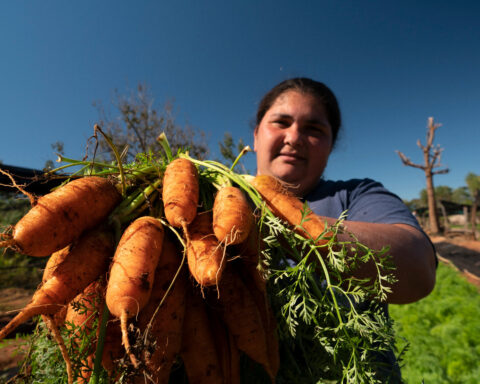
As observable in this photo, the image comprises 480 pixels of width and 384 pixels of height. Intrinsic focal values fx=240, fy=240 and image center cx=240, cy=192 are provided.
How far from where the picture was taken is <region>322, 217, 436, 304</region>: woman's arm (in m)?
1.19

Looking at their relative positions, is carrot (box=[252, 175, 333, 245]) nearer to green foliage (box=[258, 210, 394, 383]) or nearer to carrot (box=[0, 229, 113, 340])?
green foliage (box=[258, 210, 394, 383])

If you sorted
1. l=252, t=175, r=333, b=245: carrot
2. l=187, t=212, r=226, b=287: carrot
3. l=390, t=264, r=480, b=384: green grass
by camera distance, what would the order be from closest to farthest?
l=187, t=212, r=226, b=287: carrot
l=252, t=175, r=333, b=245: carrot
l=390, t=264, r=480, b=384: green grass

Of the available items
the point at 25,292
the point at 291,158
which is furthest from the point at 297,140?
the point at 25,292

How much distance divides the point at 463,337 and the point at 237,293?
5536 mm

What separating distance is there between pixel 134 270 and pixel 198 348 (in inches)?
18.3

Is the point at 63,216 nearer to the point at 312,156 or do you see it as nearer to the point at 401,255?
the point at 401,255

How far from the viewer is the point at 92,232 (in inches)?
46.3

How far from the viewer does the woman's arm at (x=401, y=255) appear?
1.19m

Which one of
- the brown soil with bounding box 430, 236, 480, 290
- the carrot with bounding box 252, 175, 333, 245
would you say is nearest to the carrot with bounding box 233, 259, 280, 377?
the carrot with bounding box 252, 175, 333, 245

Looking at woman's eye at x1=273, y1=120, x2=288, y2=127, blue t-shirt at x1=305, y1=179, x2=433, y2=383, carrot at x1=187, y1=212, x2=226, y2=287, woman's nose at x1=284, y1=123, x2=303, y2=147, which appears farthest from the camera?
woman's eye at x1=273, y1=120, x2=288, y2=127

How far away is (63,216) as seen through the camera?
1.08 metres

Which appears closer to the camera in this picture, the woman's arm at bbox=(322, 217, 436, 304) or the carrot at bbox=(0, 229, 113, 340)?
the carrot at bbox=(0, 229, 113, 340)

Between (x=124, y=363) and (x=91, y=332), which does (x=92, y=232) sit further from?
(x=124, y=363)

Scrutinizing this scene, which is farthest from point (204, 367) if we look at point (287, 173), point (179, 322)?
point (287, 173)
